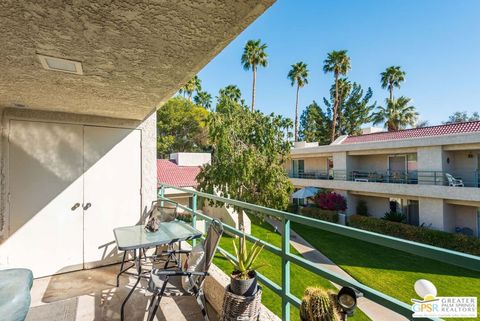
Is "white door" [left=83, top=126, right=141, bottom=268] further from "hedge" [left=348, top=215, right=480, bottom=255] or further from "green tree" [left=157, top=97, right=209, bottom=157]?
"green tree" [left=157, top=97, right=209, bottom=157]

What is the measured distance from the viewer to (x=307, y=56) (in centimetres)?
2708

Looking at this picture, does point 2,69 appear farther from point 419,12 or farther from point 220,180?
point 419,12

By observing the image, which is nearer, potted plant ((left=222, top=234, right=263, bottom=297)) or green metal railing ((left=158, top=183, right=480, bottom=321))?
green metal railing ((left=158, top=183, right=480, bottom=321))

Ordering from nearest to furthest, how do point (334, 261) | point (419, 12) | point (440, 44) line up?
point (334, 261)
point (419, 12)
point (440, 44)

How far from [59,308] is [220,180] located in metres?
8.85

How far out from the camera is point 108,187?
4344 millimetres

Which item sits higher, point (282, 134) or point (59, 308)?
point (282, 134)

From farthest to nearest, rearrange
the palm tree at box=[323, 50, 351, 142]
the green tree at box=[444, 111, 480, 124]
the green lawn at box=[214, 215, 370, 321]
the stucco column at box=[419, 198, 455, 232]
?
1. the green tree at box=[444, 111, 480, 124]
2. the palm tree at box=[323, 50, 351, 142]
3. the stucco column at box=[419, 198, 455, 232]
4. the green lawn at box=[214, 215, 370, 321]

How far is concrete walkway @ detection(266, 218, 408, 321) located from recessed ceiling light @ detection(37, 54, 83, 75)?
3.29 m

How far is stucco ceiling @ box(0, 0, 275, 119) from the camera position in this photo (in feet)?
4.67

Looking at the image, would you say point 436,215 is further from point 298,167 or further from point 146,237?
point 146,237

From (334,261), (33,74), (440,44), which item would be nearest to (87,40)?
(33,74)

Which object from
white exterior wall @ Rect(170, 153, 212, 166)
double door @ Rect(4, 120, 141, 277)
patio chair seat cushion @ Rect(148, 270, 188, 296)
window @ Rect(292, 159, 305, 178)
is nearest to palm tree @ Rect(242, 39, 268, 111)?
window @ Rect(292, 159, 305, 178)

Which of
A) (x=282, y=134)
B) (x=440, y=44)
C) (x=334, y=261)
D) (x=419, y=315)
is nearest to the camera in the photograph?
(x=419, y=315)
